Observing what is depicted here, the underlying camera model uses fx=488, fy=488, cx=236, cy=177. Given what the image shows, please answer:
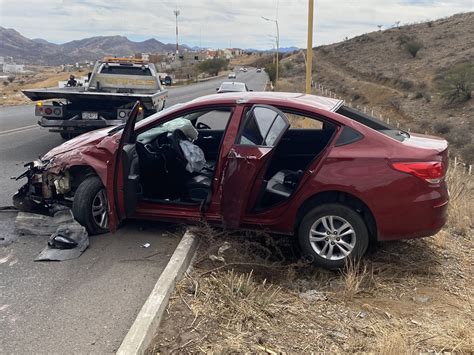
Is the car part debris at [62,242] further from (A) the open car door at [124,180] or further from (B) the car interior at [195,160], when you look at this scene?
(B) the car interior at [195,160]

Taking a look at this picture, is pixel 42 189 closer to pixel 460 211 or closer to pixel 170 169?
pixel 170 169

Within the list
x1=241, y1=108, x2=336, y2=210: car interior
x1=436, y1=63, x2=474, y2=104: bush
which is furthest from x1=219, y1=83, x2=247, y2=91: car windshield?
x1=241, y1=108, x2=336, y2=210: car interior

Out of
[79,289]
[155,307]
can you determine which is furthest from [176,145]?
[155,307]

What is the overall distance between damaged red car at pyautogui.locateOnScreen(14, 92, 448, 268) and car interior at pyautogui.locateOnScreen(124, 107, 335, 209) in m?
0.01

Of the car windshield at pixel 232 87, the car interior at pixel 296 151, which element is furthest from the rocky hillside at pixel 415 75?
the car interior at pixel 296 151

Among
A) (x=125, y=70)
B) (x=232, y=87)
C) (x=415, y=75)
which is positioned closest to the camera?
(x=125, y=70)

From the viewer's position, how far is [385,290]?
174 inches

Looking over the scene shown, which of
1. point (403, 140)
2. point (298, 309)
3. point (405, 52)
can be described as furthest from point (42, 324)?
point (405, 52)

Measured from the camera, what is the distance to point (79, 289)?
13.7 ft

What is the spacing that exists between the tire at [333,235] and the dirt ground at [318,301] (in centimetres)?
14

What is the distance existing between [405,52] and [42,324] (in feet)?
194

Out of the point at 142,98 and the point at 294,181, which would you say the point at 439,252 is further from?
the point at 142,98

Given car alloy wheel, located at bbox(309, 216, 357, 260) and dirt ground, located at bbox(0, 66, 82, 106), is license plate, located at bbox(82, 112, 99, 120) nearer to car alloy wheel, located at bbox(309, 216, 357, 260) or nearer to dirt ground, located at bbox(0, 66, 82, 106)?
car alloy wheel, located at bbox(309, 216, 357, 260)

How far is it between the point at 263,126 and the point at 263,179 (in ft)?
1.71
